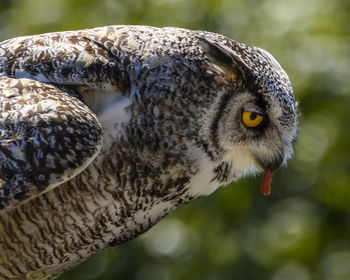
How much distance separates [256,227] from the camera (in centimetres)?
582

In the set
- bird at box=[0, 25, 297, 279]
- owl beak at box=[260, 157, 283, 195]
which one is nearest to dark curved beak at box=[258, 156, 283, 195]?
owl beak at box=[260, 157, 283, 195]

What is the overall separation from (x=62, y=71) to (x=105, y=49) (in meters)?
0.22

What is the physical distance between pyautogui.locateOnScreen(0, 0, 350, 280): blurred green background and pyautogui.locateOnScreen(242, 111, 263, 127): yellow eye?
250cm

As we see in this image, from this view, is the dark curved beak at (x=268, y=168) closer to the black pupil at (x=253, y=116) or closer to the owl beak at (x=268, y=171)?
the owl beak at (x=268, y=171)

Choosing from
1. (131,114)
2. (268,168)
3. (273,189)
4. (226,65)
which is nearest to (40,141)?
(131,114)

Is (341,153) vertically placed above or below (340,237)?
above

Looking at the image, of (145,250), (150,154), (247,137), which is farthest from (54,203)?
(145,250)

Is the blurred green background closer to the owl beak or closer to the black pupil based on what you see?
the owl beak

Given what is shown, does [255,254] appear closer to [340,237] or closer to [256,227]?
[256,227]

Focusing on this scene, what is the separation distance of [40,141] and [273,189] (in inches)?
139

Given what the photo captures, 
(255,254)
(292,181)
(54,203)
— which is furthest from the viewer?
(292,181)

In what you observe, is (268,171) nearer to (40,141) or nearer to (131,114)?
(131,114)

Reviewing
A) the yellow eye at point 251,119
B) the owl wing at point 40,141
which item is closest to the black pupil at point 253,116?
the yellow eye at point 251,119

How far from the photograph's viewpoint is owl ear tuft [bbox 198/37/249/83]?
10.6 ft
